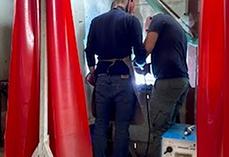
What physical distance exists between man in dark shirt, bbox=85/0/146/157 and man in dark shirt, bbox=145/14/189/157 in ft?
0.43

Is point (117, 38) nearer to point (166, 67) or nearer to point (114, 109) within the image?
point (166, 67)

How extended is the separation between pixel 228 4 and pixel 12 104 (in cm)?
104

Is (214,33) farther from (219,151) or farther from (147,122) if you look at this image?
(147,122)

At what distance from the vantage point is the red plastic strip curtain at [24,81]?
4.93 ft

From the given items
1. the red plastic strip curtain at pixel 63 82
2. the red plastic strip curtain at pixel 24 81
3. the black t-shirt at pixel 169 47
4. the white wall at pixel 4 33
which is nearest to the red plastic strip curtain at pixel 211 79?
the red plastic strip curtain at pixel 63 82

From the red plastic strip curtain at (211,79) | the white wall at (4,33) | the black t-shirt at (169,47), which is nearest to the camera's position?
the red plastic strip curtain at (211,79)

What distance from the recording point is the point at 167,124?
8.68 ft

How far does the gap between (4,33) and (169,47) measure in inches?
77.8

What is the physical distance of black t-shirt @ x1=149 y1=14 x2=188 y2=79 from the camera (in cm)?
261

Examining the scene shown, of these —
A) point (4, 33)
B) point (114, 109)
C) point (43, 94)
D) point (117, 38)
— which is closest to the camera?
point (43, 94)

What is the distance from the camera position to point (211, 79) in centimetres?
126

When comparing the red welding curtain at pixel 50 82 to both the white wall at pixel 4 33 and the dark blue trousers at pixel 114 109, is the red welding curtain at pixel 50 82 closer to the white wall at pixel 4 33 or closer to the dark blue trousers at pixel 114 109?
the dark blue trousers at pixel 114 109

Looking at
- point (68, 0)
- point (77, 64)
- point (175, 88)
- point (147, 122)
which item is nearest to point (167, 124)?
point (175, 88)

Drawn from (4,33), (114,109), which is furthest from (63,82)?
Answer: (4,33)
